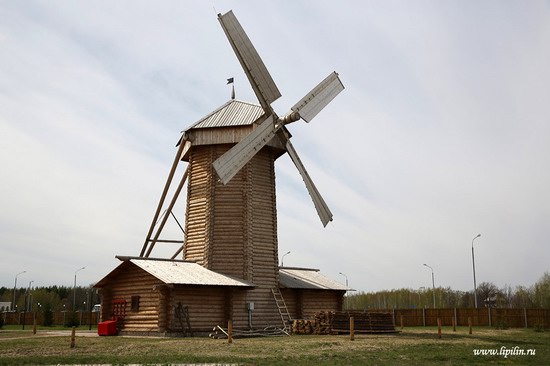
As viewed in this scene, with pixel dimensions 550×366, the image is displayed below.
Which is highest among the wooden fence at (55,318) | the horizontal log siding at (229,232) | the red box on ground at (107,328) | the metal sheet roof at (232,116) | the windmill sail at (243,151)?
the metal sheet roof at (232,116)

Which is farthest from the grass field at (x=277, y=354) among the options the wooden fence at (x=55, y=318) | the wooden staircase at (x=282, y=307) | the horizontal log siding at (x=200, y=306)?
the wooden fence at (x=55, y=318)

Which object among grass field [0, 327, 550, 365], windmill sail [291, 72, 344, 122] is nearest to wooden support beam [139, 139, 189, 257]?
windmill sail [291, 72, 344, 122]

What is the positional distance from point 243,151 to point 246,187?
3081mm

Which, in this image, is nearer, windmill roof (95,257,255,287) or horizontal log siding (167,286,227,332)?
windmill roof (95,257,255,287)

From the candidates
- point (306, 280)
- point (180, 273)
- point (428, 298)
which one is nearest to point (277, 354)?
point (180, 273)

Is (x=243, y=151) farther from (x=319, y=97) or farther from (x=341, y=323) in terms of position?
(x=341, y=323)

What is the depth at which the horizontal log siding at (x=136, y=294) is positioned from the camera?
2609cm

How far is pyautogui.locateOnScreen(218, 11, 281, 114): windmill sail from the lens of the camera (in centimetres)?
2683

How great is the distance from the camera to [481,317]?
41.8 m

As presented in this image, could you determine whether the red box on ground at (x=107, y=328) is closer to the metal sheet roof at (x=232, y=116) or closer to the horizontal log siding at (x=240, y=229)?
the horizontal log siding at (x=240, y=229)

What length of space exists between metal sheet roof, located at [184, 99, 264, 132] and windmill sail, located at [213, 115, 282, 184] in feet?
5.41

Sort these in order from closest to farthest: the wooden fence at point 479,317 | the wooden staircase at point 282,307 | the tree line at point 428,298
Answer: the wooden staircase at point 282,307, the wooden fence at point 479,317, the tree line at point 428,298

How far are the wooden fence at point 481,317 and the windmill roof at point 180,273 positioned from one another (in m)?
17.2

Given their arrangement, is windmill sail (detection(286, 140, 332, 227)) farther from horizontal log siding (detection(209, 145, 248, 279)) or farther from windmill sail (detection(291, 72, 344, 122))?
horizontal log siding (detection(209, 145, 248, 279))
